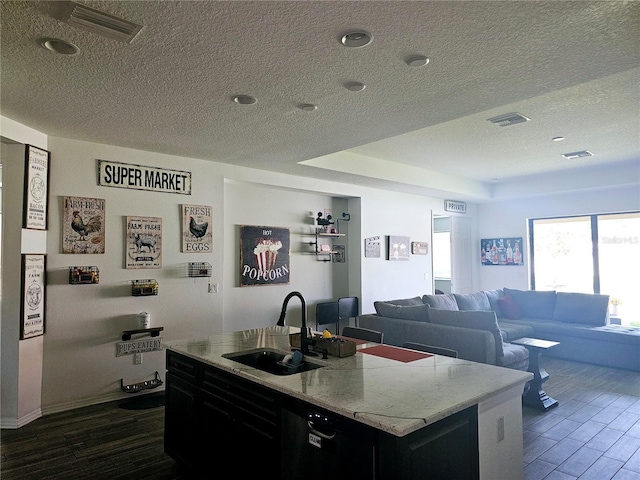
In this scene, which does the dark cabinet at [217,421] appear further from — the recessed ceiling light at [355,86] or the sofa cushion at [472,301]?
the sofa cushion at [472,301]

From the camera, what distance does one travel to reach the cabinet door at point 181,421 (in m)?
2.67

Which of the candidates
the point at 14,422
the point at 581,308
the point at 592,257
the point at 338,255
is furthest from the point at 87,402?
the point at 592,257

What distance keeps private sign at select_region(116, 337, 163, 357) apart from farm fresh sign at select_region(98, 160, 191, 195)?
5.50 ft

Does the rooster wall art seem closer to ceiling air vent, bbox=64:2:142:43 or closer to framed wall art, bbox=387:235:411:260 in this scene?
ceiling air vent, bbox=64:2:142:43

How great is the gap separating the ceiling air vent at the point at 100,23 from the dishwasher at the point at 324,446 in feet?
6.83

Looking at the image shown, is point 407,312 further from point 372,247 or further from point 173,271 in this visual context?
point 173,271

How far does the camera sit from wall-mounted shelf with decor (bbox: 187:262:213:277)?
189 inches

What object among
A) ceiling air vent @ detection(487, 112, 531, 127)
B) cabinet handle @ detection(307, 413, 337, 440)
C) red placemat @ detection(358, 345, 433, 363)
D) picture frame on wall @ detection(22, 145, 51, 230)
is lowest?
cabinet handle @ detection(307, 413, 337, 440)

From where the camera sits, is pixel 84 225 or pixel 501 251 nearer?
pixel 84 225

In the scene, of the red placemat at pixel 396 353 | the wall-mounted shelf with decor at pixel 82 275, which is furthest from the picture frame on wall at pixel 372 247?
the wall-mounted shelf with decor at pixel 82 275

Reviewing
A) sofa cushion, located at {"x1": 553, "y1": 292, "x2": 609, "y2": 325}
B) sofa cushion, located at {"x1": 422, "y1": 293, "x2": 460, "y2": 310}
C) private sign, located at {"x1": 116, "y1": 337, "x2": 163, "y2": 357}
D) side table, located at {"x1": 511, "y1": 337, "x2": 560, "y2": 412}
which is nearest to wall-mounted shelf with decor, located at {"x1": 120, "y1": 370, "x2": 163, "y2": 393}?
private sign, located at {"x1": 116, "y1": 337, "x2": 163, "y2": 357}

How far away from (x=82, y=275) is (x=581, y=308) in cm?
676

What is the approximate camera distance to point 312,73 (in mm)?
2631

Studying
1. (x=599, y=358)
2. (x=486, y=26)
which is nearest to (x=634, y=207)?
(x=599, y=358)
